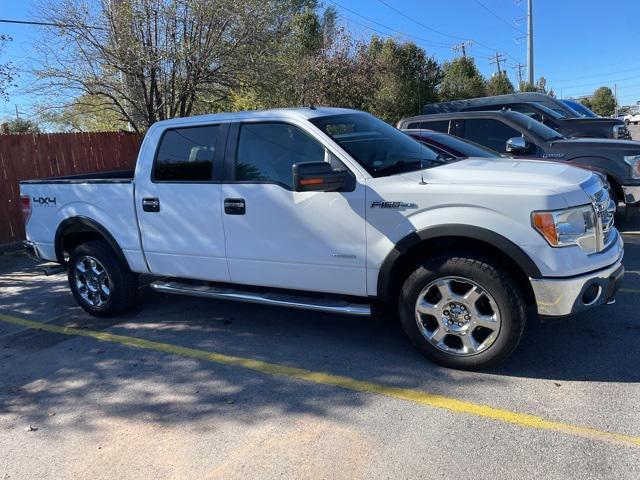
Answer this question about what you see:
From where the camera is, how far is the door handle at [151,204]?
4.94 meters

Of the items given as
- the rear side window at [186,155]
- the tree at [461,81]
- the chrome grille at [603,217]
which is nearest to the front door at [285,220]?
the rear side window at [186,155]

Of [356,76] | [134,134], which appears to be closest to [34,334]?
[134,134]

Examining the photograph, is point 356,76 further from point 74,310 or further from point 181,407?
point 181,407

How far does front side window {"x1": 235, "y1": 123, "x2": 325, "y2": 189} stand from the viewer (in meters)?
4.28

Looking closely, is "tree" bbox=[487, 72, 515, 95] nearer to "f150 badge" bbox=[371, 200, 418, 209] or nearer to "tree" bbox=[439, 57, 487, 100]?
"tree" bbox=[439, 57, 487, 100]

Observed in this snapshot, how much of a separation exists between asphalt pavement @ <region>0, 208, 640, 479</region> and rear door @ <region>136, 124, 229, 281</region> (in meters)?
0.70

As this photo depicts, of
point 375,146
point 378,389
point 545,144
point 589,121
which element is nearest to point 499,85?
point 589,121

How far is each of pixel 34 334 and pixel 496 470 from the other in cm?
452

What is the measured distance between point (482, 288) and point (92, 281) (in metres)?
3.97

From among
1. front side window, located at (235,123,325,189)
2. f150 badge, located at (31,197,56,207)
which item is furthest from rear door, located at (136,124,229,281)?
f150 badge, located at (31,197,56,207)

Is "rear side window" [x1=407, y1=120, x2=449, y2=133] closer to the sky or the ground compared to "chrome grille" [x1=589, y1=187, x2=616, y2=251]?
closer to the sky

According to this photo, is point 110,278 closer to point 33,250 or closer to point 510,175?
point 33,250

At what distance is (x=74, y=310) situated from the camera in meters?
6.07

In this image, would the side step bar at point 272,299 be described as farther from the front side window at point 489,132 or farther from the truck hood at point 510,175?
the front side window at point 489,132
